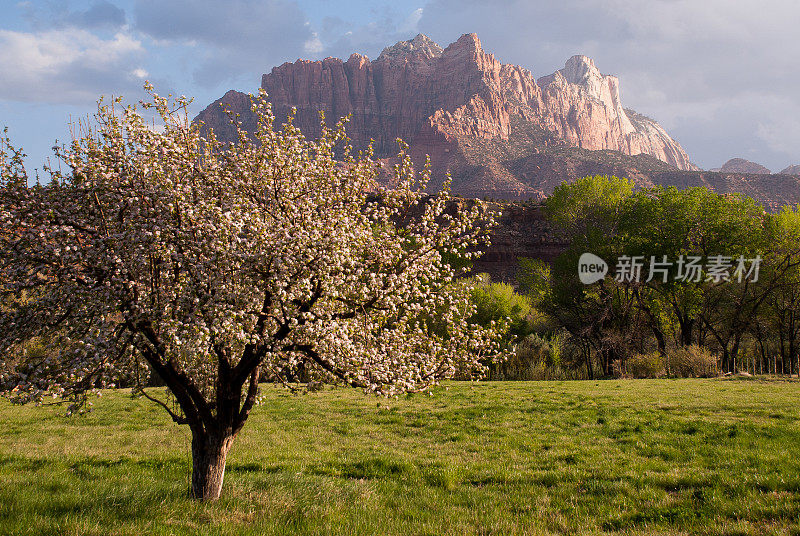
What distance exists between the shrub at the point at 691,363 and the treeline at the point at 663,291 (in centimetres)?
7

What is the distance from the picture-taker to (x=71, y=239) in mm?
6336

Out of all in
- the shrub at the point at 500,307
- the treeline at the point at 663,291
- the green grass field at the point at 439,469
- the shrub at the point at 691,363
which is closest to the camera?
the green grass field at the point at 439,469

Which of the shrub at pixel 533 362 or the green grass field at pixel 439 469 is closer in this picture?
the green grass field at pixel 439 469

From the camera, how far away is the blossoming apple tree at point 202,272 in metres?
6.17

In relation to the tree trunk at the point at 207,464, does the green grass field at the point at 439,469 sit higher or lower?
lower

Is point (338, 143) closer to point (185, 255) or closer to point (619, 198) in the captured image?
point (185, 255)

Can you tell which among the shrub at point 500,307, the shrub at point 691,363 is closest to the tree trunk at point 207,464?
the shrub at point 500,307

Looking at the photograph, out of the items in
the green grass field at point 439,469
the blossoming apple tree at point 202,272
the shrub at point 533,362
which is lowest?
the shrub at point 533,362

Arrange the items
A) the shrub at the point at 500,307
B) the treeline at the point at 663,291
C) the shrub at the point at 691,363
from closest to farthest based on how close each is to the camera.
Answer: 1. the shrub at the point at 691,363
2. the treeline at the point at 663,291
3. the shrub at the point at 500,307

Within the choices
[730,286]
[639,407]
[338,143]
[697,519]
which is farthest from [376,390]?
[730,286]

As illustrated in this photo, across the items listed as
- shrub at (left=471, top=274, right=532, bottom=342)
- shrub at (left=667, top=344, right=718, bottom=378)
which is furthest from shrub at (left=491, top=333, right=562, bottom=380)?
shrub at (left=667, top=344, right=718, bottom=378)

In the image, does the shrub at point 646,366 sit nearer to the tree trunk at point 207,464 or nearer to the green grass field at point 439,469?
the green grass field at point 439,469

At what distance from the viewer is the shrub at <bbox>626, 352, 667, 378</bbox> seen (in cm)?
3466

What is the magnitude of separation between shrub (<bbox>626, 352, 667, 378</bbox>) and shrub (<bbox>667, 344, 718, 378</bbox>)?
0.63m
